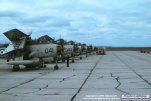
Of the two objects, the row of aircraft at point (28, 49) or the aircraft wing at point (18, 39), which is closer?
the aircraft wing at point (18, 39)

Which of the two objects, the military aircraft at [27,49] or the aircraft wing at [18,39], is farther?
the military aircraft at [27,49]

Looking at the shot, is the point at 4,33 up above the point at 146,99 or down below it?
above

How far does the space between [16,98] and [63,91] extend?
7.94ft

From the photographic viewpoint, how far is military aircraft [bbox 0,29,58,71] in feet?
100

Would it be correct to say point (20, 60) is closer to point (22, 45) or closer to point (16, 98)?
point (22, 45)

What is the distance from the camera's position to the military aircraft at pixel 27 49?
100 feet

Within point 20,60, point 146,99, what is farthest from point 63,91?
point 20,60

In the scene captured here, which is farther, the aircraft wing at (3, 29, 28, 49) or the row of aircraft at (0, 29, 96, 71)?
the row of aircraft at (0, 29, 96, 71)

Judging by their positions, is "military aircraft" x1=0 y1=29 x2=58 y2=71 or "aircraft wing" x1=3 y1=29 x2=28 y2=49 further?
"military aircraft" x1=0 y1=29 x2=58 y2=71

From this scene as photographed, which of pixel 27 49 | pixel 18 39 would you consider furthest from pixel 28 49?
pixel 18 39

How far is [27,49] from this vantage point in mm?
31375

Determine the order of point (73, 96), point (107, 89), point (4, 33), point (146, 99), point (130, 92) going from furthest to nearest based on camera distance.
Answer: point (4, 33)
point (107, 89)
point (130, 92)
point (73, 96)
point (146, 99)

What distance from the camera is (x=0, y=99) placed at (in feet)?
42.9

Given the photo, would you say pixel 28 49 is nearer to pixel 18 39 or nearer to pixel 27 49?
pixel 27 49
